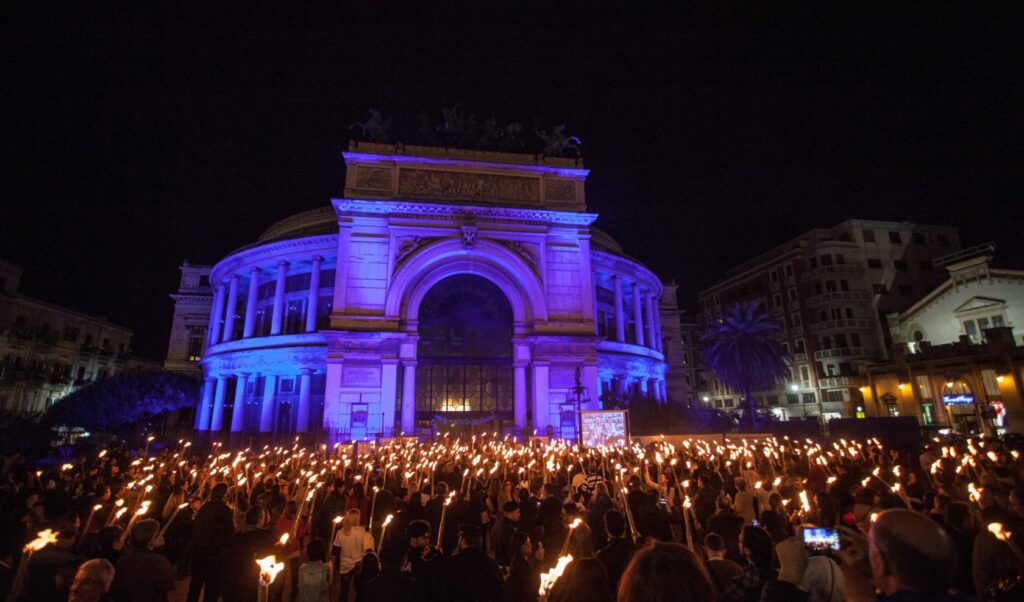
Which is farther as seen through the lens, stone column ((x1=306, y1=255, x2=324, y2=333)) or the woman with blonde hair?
stone column ((x1=306, y1=255, x2=324, y2=333))

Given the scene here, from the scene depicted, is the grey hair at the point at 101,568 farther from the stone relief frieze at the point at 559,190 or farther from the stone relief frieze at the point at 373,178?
the stone relief frieze at the point at 559,190

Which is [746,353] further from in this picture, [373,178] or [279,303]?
[279,303]

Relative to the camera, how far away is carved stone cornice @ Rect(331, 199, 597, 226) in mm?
32281

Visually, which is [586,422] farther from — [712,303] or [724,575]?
[712,303]

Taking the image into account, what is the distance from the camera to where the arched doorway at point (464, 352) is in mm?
33219

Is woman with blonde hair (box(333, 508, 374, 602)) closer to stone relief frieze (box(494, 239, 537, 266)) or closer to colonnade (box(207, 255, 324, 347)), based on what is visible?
stone relief frieze (box(494, 239, 537, 266))

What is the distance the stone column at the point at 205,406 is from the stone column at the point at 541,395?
27308 mm

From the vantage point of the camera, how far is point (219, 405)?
3753 cm

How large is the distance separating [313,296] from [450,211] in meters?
12.5

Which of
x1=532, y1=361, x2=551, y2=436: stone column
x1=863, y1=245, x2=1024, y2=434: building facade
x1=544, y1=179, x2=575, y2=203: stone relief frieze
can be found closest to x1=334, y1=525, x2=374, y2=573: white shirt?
x1=532, y1=361, x2=551, y2=436: stone column

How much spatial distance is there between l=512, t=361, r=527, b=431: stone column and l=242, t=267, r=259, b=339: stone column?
21.7 metres

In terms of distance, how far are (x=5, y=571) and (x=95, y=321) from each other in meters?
71.6

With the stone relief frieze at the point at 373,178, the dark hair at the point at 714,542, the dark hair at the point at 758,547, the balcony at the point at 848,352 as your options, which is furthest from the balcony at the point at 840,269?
the dark hair at the point at 758,547

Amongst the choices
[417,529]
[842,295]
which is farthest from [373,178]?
[842,295]
